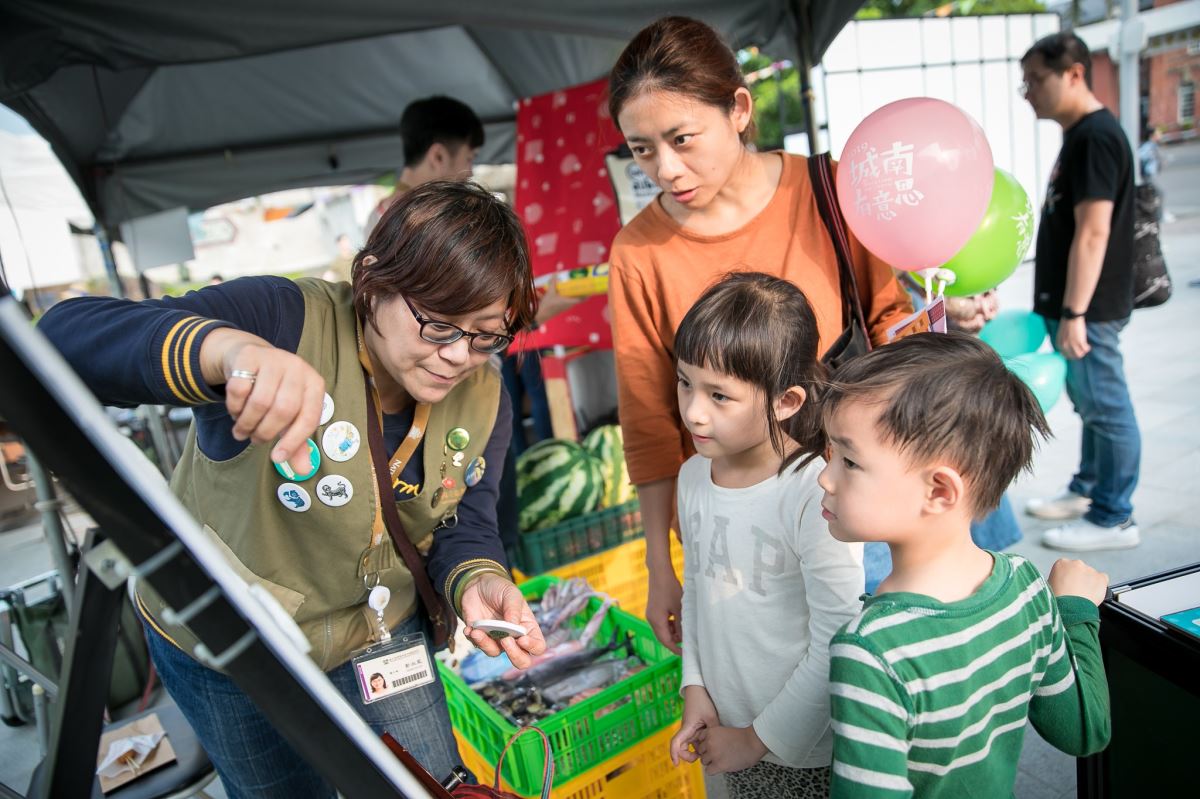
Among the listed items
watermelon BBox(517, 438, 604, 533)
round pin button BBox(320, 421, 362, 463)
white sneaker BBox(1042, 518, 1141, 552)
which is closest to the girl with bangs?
round pin button BBox(320, 421, 362, 463)

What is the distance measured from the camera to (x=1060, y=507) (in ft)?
13.6

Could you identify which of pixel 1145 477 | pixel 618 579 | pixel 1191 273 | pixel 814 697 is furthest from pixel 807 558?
pixel 1191 273

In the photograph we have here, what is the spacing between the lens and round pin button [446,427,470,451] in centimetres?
160

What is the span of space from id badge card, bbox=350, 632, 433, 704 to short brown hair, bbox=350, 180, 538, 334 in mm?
661

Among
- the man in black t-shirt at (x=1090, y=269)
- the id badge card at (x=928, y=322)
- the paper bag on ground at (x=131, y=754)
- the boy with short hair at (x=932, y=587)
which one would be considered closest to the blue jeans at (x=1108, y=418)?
the man in black t-shirt at (x=1090, y=269)

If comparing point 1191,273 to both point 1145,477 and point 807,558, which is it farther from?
point 807,558

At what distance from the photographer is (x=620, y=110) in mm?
1727

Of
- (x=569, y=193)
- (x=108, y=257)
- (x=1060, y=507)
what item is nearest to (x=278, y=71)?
(x=108, y=257)

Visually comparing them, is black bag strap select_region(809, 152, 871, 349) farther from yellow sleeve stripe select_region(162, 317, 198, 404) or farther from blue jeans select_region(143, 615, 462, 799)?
yellow sleeve stripe select_region(162, 317, 198, 404)

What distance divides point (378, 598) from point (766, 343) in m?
0.94

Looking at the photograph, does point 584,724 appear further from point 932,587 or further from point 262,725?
point 932,587

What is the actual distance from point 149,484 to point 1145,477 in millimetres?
5149

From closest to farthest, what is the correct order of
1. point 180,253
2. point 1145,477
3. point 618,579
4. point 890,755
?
point 890,755 → point 618,579 → point 1145,477 → point 180,253

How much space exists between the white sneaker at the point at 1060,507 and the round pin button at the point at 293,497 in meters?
4.09
